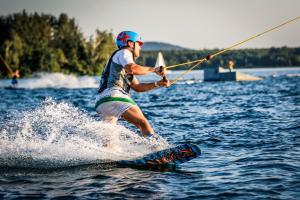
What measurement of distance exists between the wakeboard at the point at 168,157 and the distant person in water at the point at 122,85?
401mm

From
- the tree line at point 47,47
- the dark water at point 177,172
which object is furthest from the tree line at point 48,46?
the dark water at point 177,172

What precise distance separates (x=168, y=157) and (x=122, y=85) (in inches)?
61.6

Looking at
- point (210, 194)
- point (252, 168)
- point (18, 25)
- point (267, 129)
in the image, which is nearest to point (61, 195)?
point (210, 194)

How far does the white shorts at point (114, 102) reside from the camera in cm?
771

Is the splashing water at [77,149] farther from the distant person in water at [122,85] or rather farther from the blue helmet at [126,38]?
the blue helmet at [126,38]

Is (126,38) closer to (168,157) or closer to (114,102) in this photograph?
(114,102)

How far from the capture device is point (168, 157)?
795 cm

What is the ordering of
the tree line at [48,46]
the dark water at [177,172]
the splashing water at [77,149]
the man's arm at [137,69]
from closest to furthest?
the dark water at [177,172] → the man's arm at [137,69] → the splashing water at [77,149] → the tree line at [48,46]

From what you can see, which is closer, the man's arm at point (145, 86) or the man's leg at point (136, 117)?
the man's leg at point (136, 117)

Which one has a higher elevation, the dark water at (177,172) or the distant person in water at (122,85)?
the distant person in water at (122,85)

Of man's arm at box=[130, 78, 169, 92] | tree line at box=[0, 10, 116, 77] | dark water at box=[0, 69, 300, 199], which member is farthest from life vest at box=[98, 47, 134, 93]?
tree line at box=[0, 10, 116, 77]

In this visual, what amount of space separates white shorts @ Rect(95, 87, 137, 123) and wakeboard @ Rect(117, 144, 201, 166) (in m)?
0.91

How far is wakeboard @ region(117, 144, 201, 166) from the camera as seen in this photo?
25.8ft

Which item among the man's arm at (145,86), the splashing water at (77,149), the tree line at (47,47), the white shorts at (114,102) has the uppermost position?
the tree line at (47,47)
